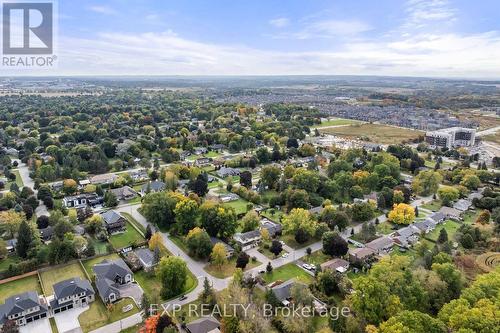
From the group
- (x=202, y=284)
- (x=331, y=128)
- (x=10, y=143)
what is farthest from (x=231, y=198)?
(x=331, y=128)

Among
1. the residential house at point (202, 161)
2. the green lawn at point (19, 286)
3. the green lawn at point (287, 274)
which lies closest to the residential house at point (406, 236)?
the green lawn at point (287, 274)

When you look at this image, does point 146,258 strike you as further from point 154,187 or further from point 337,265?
point 154,187

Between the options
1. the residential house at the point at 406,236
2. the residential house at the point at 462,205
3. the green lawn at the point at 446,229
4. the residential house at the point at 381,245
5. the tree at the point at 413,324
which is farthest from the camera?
the residential house at the point at 462,205

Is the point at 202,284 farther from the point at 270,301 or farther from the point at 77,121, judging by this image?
the point at 77,121

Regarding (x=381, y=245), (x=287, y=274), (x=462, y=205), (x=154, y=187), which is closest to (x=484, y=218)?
(x=462, y=205)

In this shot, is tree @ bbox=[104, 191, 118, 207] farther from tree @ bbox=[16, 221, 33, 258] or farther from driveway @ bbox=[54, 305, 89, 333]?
driveway @ bbox=[54, 305, 89, 333]

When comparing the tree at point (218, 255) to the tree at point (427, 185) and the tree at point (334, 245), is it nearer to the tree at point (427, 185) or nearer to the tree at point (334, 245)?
the tree at point (334, 245)
